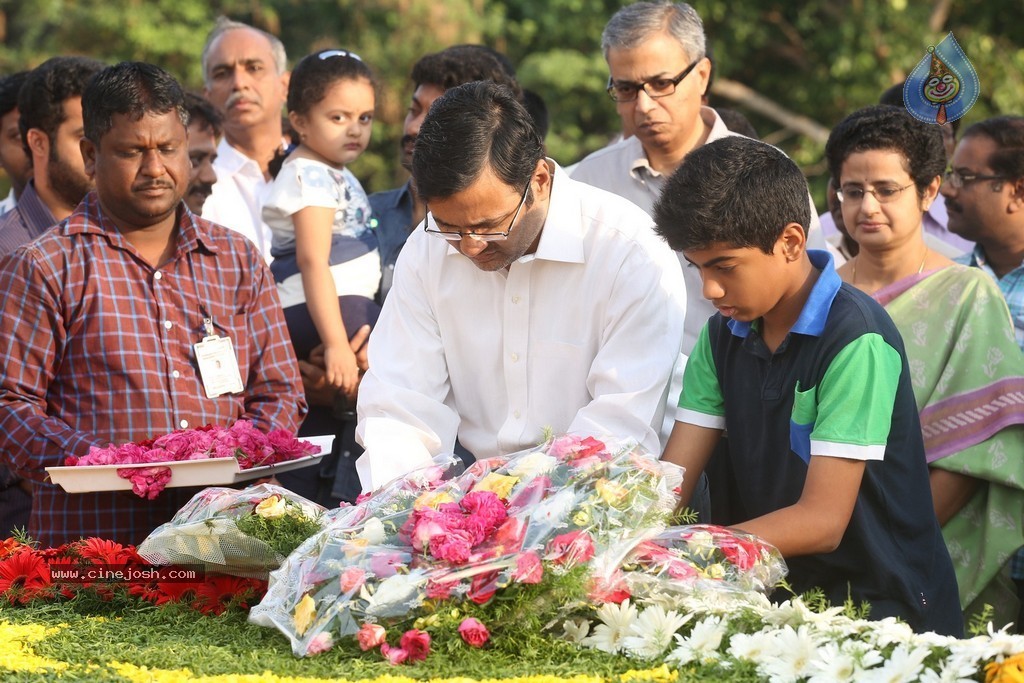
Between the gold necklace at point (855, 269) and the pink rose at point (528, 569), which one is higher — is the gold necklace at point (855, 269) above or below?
above

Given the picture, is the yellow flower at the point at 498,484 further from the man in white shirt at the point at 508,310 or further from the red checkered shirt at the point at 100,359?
the red checkered shirt at the point at 100,359

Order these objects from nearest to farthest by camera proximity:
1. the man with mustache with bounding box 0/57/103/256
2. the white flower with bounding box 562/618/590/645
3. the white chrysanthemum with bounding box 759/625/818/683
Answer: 1. the white chrysanthemum with bounding box 759/625/818/683
2. the white flower with bounding box 562/618/590/645
3. the man with mustache with bounding box 0/57/103/256

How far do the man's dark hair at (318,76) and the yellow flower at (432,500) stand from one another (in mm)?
2565

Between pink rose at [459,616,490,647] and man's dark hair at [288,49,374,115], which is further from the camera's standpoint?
man's dark hair at [288,49,374,115]

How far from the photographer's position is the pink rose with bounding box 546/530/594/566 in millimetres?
2350

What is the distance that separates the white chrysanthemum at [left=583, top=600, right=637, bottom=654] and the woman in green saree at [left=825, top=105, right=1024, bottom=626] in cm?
141

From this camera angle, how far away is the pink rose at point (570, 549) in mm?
2350

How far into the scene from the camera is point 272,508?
110 inches

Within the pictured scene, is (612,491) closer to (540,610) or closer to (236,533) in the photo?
(540,610)

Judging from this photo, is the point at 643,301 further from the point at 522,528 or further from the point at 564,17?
the point at 564,17

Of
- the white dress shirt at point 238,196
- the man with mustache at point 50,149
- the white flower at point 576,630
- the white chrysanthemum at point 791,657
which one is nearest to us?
the white chrysanthemum at point 791,657

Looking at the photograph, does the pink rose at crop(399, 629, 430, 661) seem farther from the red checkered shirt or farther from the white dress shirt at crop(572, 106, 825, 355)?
the white dress shirt at crop(572, 106, 825, 355)

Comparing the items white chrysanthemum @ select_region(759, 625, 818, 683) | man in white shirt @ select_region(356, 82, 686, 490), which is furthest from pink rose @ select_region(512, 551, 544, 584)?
man in white shirt @ select_region(356, 82, 686, 490)

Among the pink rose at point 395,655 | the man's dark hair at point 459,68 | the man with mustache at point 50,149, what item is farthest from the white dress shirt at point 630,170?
the pink rose at point 395,655
